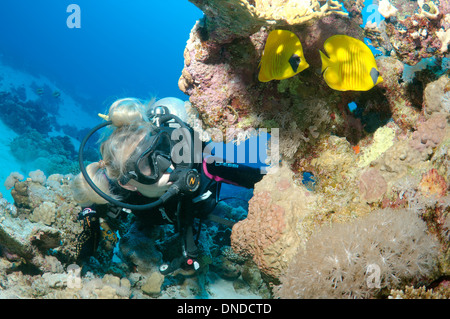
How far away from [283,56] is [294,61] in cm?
12

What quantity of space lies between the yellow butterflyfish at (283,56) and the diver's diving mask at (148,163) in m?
1.29

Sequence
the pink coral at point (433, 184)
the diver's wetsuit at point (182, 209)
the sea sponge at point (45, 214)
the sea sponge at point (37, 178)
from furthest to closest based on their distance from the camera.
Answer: the sea sponge at point (37, 178)
the sea sponge at point (45, 214)
the diver's wetsuit at point (182, 209)
the pink coral at point (433, 184)

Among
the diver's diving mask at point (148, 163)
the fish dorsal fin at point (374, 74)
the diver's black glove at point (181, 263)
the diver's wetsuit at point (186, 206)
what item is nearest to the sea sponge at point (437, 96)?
the fish dorsal fin at point (374, 74)

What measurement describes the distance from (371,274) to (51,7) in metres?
90.0

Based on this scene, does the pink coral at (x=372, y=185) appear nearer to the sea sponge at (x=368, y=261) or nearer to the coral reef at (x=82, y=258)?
the sea sponge at (x=368, y=261)

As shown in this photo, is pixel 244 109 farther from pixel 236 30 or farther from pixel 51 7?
pixel 51 7

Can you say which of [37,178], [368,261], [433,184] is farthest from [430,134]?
[37,178]

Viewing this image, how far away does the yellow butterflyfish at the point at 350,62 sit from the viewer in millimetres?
1806

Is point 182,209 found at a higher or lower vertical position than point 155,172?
lower

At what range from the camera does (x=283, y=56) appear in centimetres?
197

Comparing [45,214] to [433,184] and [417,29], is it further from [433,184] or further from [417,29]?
[417,29]

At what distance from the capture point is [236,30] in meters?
2.23

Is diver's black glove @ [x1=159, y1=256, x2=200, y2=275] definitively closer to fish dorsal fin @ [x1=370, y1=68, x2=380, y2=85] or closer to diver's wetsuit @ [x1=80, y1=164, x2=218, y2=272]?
diver's wetsuit @ [x1=80, y1=164, x2=218, y2=272]

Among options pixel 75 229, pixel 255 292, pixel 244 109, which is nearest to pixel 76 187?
pixel 75 229
